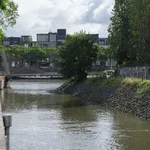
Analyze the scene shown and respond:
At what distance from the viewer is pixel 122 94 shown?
144ft

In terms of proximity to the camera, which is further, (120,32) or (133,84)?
(120,32)

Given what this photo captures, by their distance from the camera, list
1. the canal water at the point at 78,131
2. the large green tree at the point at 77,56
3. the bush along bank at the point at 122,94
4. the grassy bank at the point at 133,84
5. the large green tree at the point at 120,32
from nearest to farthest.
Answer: the canal water at the point at 78,131 → the bush along bank at the point at 122,94 → the grassy bank at the point at 133,84 → the large green tree at the point at 120,32 → the large green tree at the point at 77,56

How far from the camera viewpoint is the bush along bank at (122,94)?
3631 cm

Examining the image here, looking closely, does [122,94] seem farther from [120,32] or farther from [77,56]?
[77,56]

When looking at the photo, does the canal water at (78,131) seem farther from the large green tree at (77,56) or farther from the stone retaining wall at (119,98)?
the large green tree at (77,56)

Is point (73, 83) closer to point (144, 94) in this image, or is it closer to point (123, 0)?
point (123, 0)

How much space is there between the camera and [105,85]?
54.0 metres

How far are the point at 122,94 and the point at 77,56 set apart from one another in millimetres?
27404

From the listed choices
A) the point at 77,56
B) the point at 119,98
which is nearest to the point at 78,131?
the point at 119,98

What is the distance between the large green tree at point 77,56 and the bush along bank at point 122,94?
643 cm

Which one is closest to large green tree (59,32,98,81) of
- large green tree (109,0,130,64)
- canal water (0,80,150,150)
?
large green tree (109,0,130,64)

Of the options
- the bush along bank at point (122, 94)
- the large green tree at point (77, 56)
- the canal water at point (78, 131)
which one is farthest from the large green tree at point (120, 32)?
the canal water at point (78, 131)

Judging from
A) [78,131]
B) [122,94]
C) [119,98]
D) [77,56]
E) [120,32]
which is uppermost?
[120,32]

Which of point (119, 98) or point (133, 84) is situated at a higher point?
point (133, 84)
